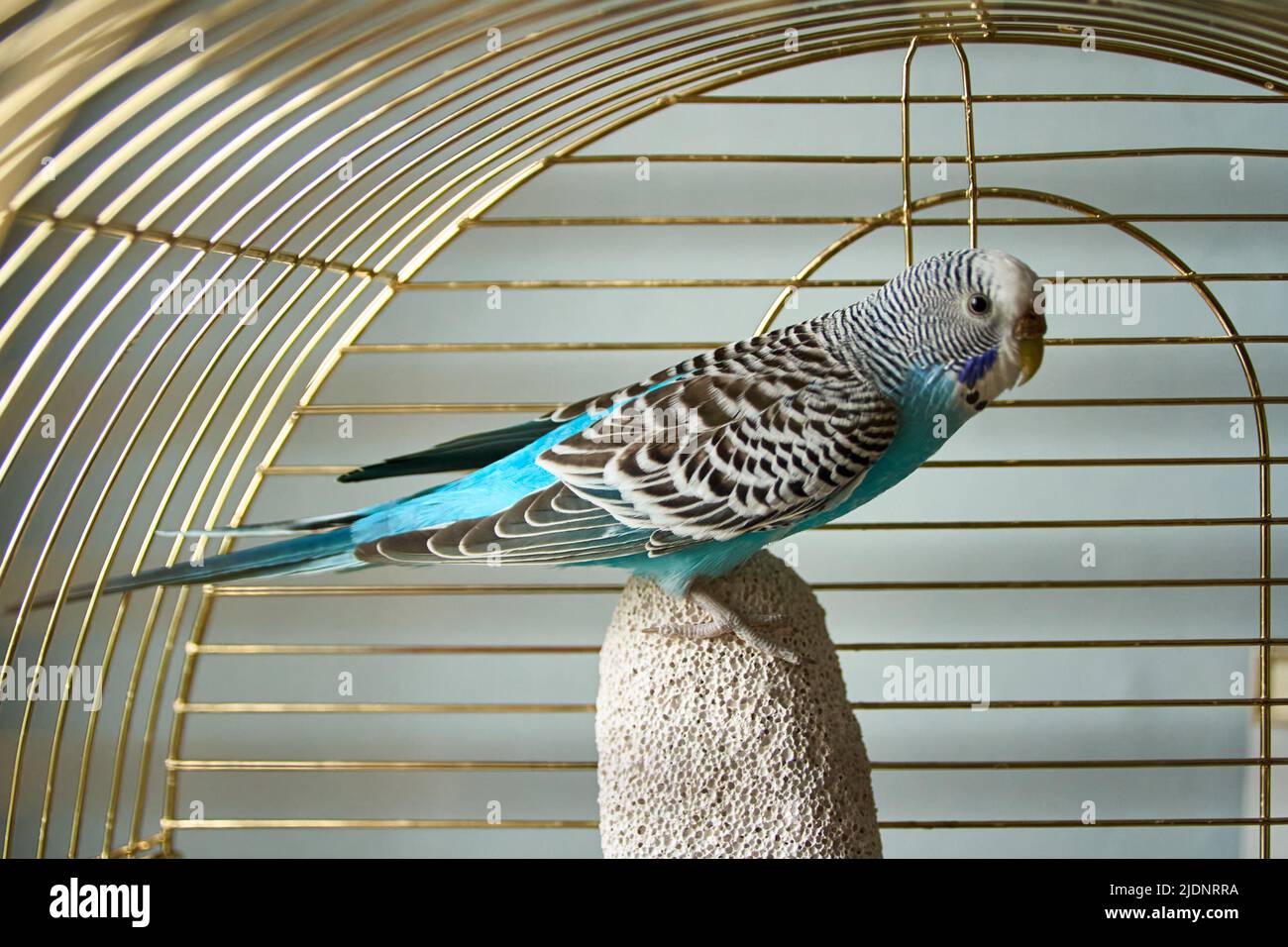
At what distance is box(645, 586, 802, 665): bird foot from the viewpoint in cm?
111

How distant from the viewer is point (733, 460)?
106 centimetres

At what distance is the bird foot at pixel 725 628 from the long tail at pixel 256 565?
1.08 ft

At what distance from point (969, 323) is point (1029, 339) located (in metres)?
0.06
